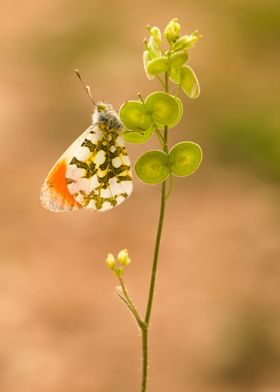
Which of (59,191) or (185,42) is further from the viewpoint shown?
(59,191)

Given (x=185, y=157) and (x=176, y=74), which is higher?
(x=176, y=74)

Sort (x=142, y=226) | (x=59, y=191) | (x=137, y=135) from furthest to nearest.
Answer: (x=142, y=226)
(x=59, y=191)
(x=137, y=135)

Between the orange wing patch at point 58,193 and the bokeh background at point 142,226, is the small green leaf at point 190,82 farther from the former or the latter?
the bokeh background at point 142,226

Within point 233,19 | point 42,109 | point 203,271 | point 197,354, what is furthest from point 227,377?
point 233,19

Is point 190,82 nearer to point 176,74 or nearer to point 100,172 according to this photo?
point 176,74

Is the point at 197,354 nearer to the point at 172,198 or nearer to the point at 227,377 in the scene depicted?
the point at 227,377

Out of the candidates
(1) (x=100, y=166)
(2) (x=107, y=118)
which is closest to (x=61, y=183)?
(1) (x=100, y=166)

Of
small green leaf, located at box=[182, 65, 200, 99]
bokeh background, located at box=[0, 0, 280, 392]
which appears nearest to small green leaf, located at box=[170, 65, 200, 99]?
small green leaf, located at box=[182, 65, 200, 99]
